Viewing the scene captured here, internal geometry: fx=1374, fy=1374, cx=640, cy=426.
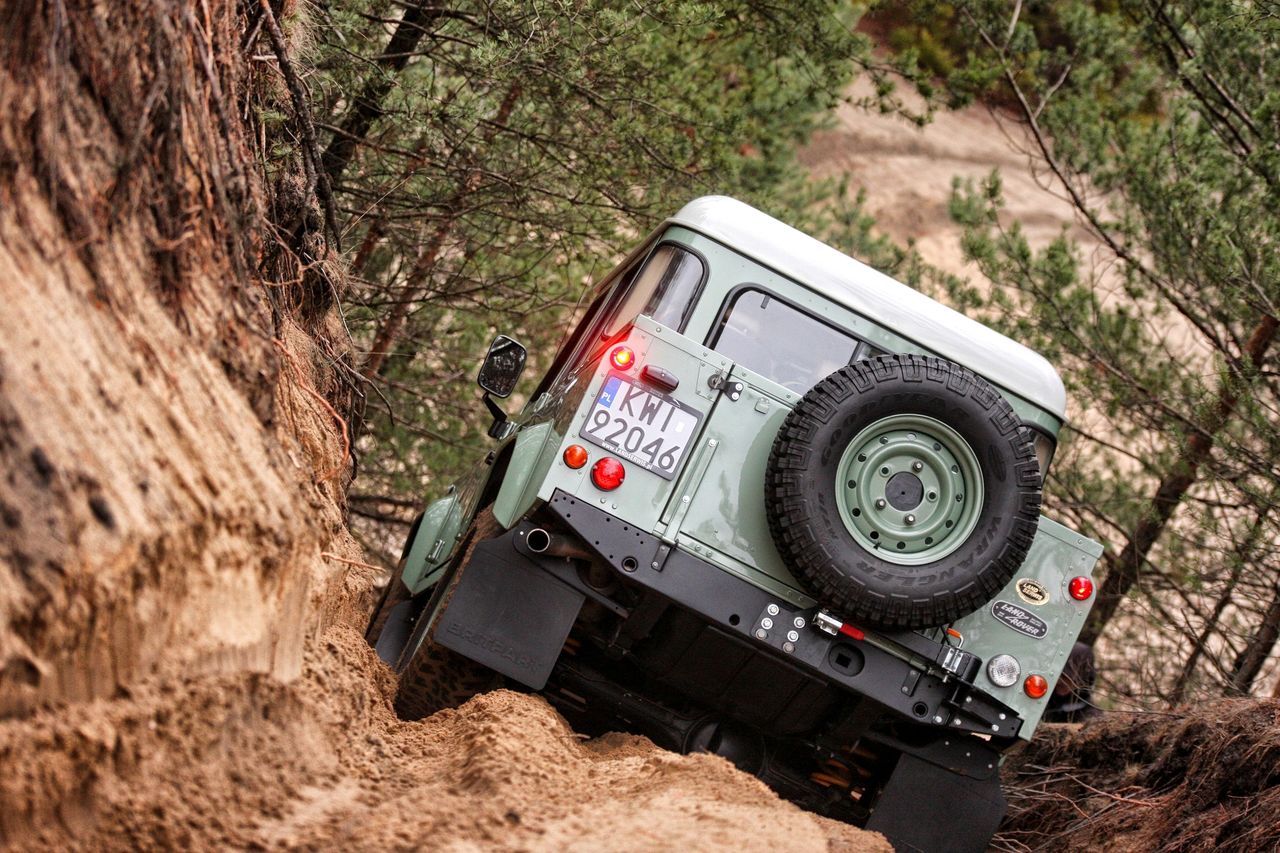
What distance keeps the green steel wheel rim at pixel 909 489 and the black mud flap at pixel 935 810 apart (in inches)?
40.0

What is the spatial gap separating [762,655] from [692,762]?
122cm

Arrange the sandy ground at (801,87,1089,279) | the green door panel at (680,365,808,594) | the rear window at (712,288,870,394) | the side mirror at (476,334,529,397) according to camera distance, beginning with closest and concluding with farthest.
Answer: the green door panel at (680,365,808,594)
the rear window at (712,288,870,394)
the side mirror at (476,334,529,397)
the sandy ground at (801,87,1089,279)

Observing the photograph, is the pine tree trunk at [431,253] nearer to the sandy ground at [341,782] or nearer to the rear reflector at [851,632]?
the rear reflector at [851,632]

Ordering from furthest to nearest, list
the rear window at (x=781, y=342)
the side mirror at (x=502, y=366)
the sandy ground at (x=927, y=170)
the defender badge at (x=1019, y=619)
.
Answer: the sandy ground at (x=927, y=170) → the side mirror at (x=502, y=366) → the rear window at (x=781, y=342) → the defender badge at (x=1019, y=619)

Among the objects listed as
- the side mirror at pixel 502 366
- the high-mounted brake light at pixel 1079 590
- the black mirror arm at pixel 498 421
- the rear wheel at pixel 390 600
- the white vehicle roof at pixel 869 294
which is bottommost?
the rear wheel at pixel 390 600

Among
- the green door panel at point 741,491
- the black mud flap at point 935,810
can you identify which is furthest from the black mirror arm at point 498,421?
the black mud flap at point 935,810

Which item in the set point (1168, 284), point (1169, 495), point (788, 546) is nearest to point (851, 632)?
point (788, 546)

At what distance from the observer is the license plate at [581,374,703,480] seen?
17.6ft

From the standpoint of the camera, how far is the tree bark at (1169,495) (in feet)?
30.3

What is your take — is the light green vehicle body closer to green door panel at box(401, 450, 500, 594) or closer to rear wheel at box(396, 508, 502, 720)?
rear wheel at box(396, 508, 502, 720)

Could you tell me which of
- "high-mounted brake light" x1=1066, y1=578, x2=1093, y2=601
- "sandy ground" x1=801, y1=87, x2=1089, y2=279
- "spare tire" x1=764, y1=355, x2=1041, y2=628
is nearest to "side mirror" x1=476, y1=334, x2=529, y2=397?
"spare tire" x1=764, y1=355, x2=1041, y2=628

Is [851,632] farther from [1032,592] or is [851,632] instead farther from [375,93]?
[375,93]

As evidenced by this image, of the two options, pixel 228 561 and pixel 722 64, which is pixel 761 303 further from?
pixel 722 64

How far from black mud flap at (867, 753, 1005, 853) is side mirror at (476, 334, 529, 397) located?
2446 millimetres
